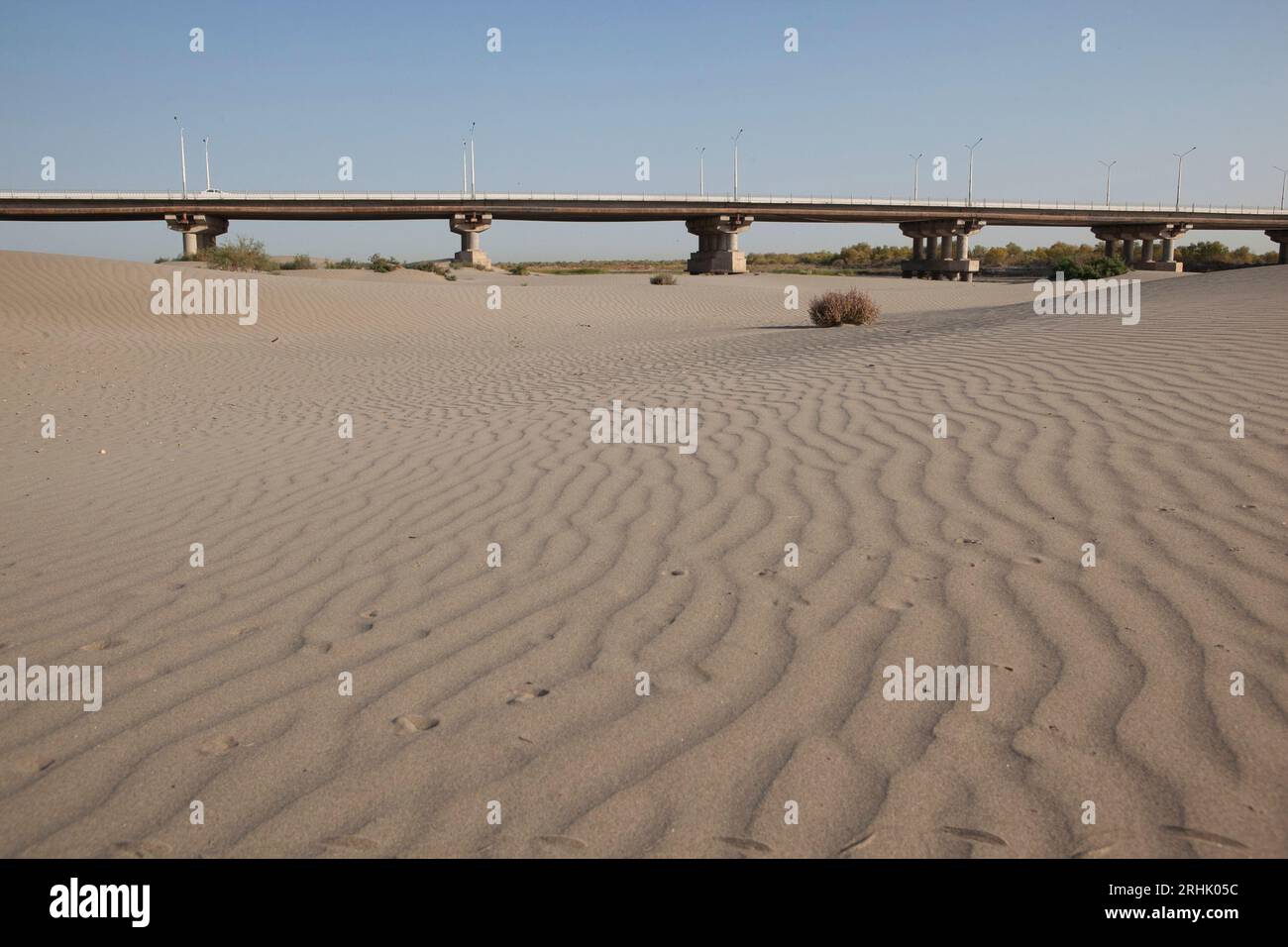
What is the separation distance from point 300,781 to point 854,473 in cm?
332

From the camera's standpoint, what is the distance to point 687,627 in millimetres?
3221

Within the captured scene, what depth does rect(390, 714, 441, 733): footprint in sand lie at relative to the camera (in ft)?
8.69

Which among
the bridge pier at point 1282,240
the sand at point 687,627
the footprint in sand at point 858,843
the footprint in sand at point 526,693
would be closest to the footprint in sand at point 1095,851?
the sand at point 687,627

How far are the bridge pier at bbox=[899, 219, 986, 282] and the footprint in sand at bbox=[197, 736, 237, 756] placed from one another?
4833 centimetres

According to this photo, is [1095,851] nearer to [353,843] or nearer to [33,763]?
[353,843]

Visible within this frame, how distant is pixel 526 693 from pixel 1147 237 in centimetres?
5709

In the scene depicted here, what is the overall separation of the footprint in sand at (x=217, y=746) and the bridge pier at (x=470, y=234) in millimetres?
43086

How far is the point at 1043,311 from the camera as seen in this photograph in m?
12.5

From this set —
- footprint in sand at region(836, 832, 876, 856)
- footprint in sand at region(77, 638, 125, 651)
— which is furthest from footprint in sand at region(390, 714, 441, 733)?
footprint in sand at region(77, 638, 125, 651)

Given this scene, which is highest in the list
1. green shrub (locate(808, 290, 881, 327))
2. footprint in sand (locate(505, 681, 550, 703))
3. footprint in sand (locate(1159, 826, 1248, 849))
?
green shrub (locate(808, 290, 881, 327))

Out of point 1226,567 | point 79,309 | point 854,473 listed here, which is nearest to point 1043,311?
point 854,473

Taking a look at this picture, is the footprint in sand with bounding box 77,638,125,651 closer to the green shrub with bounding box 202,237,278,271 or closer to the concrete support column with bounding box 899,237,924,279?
the green shrub with bounding box 202,237,278,271

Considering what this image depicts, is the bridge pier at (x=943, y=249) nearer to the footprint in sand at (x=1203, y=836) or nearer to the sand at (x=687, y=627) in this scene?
the sand at (x=687, y=627)

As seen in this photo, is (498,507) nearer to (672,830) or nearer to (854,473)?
(854,473)
